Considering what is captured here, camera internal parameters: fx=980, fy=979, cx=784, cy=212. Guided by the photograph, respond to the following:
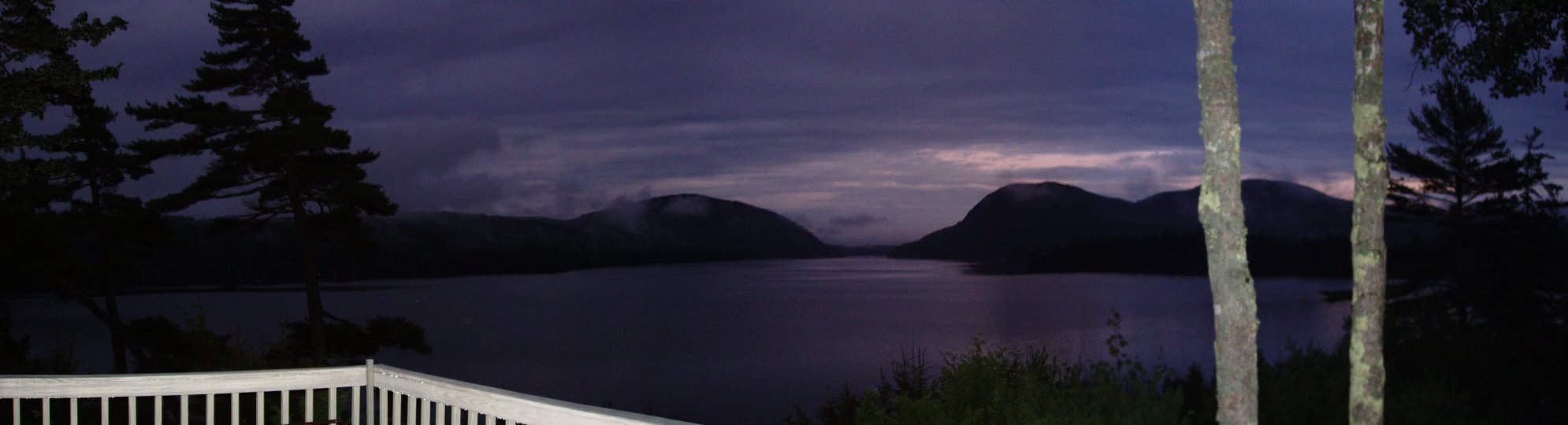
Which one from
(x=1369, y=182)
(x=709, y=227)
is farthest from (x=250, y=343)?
(x=709, y=227)

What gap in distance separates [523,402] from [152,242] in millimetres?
15824

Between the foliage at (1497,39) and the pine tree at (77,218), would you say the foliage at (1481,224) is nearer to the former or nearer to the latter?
the foliage at (1497,39)

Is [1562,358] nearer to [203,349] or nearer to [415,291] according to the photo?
[203,349]

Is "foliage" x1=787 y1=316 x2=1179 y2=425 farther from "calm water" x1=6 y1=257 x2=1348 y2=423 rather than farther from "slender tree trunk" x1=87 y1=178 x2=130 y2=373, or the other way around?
"slender tree trunk" x1=87 y1=178 x2=130 y2=373

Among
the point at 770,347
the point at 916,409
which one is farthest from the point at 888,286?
the point at 916,409

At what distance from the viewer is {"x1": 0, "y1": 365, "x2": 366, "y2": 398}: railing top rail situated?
3285 mm

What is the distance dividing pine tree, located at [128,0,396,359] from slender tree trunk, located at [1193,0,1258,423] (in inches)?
613

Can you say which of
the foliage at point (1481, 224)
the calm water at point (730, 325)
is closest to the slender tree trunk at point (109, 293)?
the calm water at point (730, 325)

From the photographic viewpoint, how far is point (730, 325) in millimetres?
39500

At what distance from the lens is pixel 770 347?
3281 centimetres

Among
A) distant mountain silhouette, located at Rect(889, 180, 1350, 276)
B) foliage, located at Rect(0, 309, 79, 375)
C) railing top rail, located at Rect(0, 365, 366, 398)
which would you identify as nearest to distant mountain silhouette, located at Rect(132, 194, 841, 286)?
foliage, located at Rect(0, 309, 79, 375)

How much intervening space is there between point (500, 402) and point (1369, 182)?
304cm

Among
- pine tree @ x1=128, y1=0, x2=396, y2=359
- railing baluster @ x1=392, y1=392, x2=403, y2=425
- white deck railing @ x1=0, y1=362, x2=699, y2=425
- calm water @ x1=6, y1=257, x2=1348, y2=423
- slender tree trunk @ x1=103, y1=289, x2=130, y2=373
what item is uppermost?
pine tree @ x1=128, y1=0, x2=396, y2=359

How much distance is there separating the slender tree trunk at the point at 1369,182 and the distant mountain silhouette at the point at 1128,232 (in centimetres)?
4070
